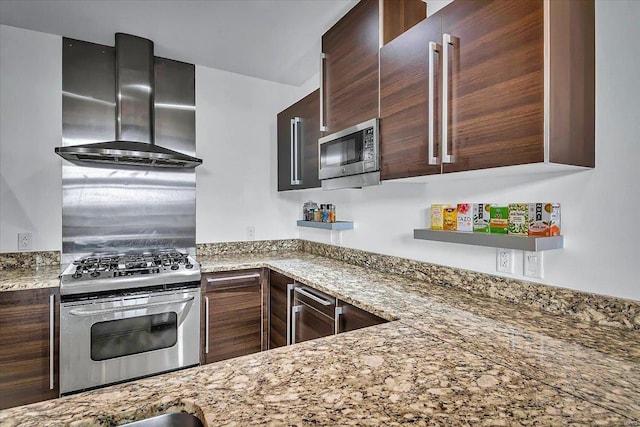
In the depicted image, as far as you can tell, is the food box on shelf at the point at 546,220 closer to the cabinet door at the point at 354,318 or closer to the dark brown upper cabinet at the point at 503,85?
the dark brown upper cabinet at the point at 503,85

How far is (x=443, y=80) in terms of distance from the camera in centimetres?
139

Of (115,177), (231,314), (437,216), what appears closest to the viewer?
(437,216)

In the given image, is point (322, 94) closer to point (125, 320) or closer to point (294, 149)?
point (294, 149)

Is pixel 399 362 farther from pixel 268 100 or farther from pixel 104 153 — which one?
pixel 268 100

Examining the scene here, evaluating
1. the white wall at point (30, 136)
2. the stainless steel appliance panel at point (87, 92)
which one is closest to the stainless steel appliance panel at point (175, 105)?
the stainless steel appliance panel at point (87, 92)

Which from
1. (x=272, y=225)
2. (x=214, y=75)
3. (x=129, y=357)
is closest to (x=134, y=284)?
(x=129, y=357)

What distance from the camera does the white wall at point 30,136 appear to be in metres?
2.32

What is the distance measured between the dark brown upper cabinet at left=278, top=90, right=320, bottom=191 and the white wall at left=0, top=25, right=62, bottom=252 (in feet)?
5.37

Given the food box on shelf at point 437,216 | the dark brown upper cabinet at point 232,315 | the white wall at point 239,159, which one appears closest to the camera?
the food box on shelf at point 437,216

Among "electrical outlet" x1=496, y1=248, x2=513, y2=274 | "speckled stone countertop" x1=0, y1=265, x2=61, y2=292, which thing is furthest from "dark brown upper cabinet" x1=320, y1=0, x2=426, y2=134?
"speckled stone countertop" x1=0, y1=265, x2=61, y2=292

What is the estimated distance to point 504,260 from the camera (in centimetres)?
156

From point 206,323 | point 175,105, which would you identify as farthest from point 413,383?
point 175,105

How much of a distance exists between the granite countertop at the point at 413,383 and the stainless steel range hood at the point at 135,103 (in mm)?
1867

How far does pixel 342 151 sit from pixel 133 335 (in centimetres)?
168
